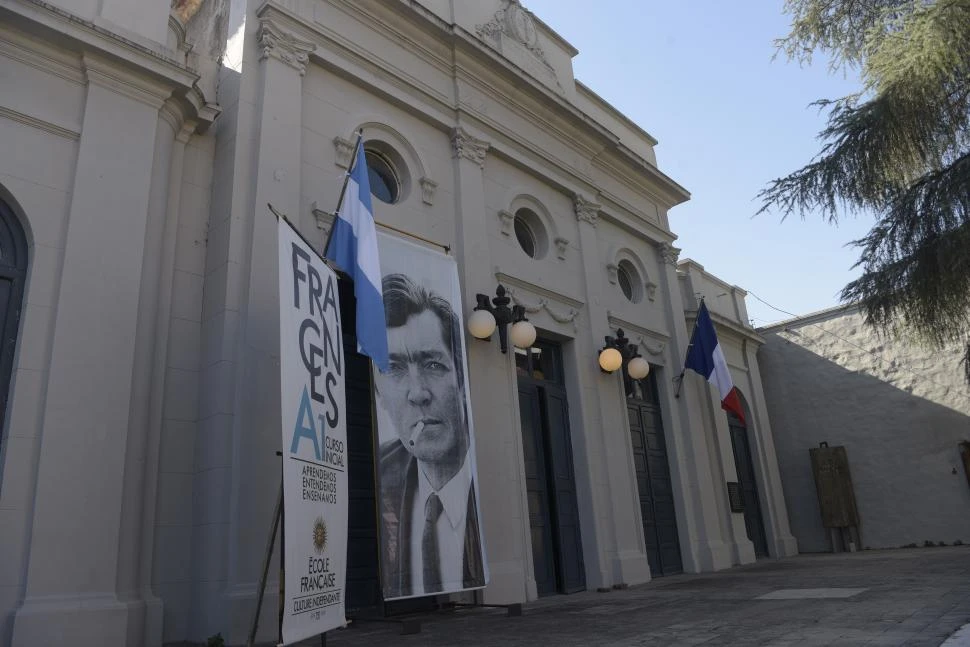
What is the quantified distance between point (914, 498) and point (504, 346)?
12.3 meters

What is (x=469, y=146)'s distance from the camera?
1031 cm

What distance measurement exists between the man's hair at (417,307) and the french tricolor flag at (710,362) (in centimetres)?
675

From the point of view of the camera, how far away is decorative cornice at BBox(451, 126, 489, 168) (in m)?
10.2

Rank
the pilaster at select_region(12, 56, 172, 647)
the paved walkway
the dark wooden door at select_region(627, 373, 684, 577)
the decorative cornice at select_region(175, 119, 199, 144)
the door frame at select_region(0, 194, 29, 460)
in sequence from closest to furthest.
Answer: the paved walkway
the pilaster at select_region(12, 56, 172, 647)
the door frame at select_region(0, 194, 29, 460)
the decorative cornice at select_region(175, 119, 199, 144)
the dark wooden door at select_region(627, 373, 684, 577)

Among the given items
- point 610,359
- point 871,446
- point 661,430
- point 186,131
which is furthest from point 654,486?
point 186,131

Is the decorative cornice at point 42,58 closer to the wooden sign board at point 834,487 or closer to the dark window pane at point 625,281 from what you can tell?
the dark window pane at point 625,281

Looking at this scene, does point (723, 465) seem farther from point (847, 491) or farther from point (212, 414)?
point (212, 414)

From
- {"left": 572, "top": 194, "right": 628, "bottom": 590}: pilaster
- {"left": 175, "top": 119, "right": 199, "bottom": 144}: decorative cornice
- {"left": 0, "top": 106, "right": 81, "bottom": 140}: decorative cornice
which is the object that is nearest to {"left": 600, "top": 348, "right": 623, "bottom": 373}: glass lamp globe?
{"left": 572, "top": 194, "right": 628, "bottom": 590}: pilaster

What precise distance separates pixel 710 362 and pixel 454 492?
7444 mm

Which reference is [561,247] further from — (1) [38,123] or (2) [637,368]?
(1) [38,123]

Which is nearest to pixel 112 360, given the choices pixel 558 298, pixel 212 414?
pixel 212 414

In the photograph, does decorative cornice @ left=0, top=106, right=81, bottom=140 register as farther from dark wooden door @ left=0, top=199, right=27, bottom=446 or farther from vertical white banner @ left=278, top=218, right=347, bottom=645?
vertical white banner @ left=278, top=218, right=347, bottom=645

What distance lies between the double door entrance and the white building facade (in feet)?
0.16

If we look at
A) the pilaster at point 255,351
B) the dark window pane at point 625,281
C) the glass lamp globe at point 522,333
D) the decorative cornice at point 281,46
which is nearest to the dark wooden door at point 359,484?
the pilaster at point 255,351
